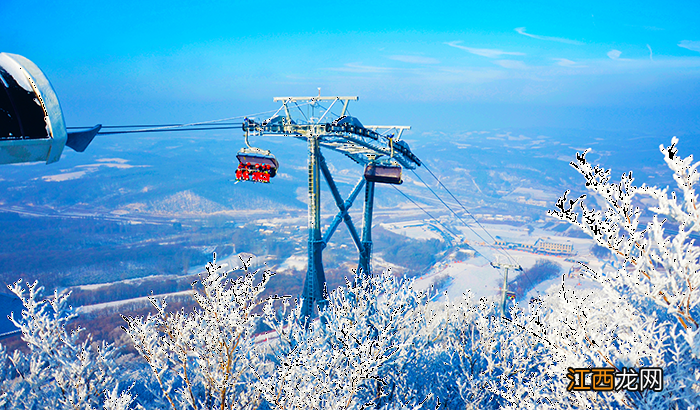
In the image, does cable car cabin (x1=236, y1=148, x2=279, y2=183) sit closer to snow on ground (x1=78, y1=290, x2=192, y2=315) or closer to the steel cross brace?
the steel cross brace

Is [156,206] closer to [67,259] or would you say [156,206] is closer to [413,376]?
[67,259]

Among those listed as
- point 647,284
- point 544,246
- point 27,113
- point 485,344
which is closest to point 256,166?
point 27,113

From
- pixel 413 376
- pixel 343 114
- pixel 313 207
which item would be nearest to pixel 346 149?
pixel 343 114

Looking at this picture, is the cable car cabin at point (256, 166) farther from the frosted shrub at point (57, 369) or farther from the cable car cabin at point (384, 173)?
the frosted shrub at point (57, 369)

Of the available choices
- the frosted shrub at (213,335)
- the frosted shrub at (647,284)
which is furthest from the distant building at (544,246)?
the frosted shrub at (213,335)

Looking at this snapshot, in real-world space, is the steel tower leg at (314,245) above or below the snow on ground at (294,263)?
above

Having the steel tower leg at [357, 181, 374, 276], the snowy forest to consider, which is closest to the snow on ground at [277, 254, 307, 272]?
Result: the steel tower leg at [357, 181, 374, 276]
